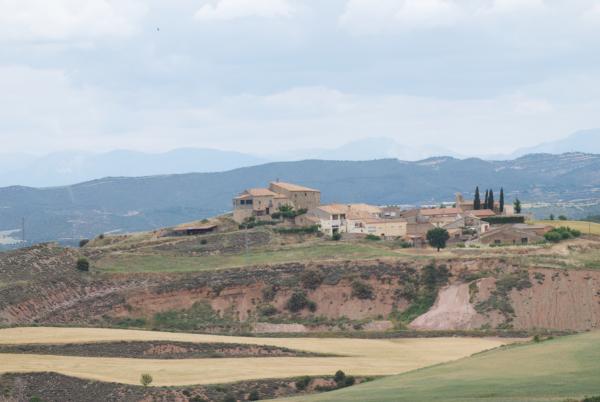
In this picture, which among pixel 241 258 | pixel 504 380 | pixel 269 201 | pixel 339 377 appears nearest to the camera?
pixel 504 380

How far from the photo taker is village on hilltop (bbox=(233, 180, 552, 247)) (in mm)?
109938

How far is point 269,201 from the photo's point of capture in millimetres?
126375

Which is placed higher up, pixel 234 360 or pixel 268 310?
pixel 268 310

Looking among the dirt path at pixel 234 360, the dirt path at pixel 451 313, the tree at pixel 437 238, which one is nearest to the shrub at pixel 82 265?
the dirt path at pixel 234 360

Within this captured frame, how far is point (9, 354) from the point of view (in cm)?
6656

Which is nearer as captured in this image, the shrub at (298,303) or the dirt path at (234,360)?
the dirt path at (234,360)

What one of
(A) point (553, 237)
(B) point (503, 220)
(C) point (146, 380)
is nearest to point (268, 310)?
(A) point (553, 237)

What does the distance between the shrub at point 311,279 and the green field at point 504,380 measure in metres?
33.3

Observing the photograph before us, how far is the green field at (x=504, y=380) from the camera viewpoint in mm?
43156

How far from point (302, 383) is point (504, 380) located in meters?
13.4

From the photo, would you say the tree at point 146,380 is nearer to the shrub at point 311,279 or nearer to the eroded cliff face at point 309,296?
the eroded cliff face at point 309,296

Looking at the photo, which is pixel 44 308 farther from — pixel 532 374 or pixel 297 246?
pixel 532 374

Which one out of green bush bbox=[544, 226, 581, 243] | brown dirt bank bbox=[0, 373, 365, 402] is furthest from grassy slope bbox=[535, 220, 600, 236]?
brown dirt bank bbox=[0, 373, 365, 402]

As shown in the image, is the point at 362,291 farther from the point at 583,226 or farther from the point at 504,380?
the point at 504,380
